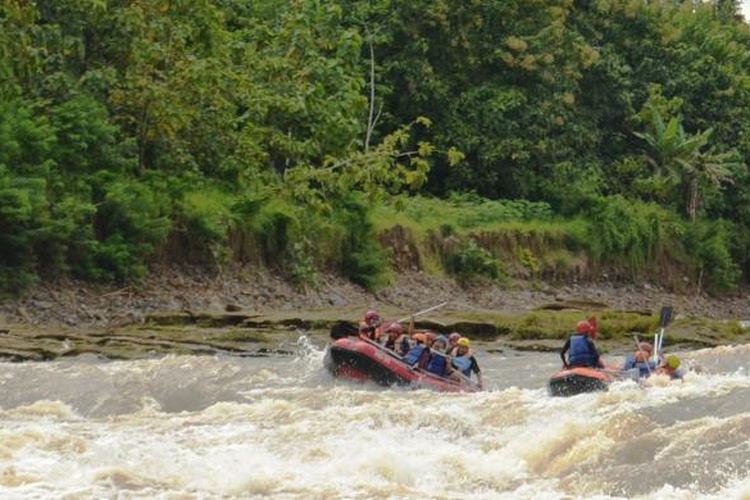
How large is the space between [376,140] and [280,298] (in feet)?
32.4

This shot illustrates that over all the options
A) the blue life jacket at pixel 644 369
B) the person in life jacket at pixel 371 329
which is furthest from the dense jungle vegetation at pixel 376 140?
the blue life jacket at pixel 644 369

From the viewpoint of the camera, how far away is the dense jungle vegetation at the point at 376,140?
2716cm

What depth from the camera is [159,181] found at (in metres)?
28.8

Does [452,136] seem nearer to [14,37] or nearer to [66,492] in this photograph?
[14,37]

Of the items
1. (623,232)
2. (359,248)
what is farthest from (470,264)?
(623,232)

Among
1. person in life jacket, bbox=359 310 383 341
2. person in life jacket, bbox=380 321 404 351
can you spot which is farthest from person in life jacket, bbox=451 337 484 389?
person in life jacket, bbox=359 310 383 341

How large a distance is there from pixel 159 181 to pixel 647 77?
18872mm

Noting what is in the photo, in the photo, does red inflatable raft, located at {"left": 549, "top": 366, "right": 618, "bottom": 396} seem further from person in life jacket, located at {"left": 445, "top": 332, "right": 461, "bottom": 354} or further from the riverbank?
the riverbank

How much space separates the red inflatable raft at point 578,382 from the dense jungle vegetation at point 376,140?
25.7 ft

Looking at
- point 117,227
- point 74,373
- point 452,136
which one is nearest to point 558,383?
point 74,373

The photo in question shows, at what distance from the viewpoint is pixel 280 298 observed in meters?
29.6

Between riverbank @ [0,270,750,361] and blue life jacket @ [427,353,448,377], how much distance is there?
428 centimetres

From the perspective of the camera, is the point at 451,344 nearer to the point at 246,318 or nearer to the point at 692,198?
the point at 246,318

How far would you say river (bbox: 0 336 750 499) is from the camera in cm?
1296
